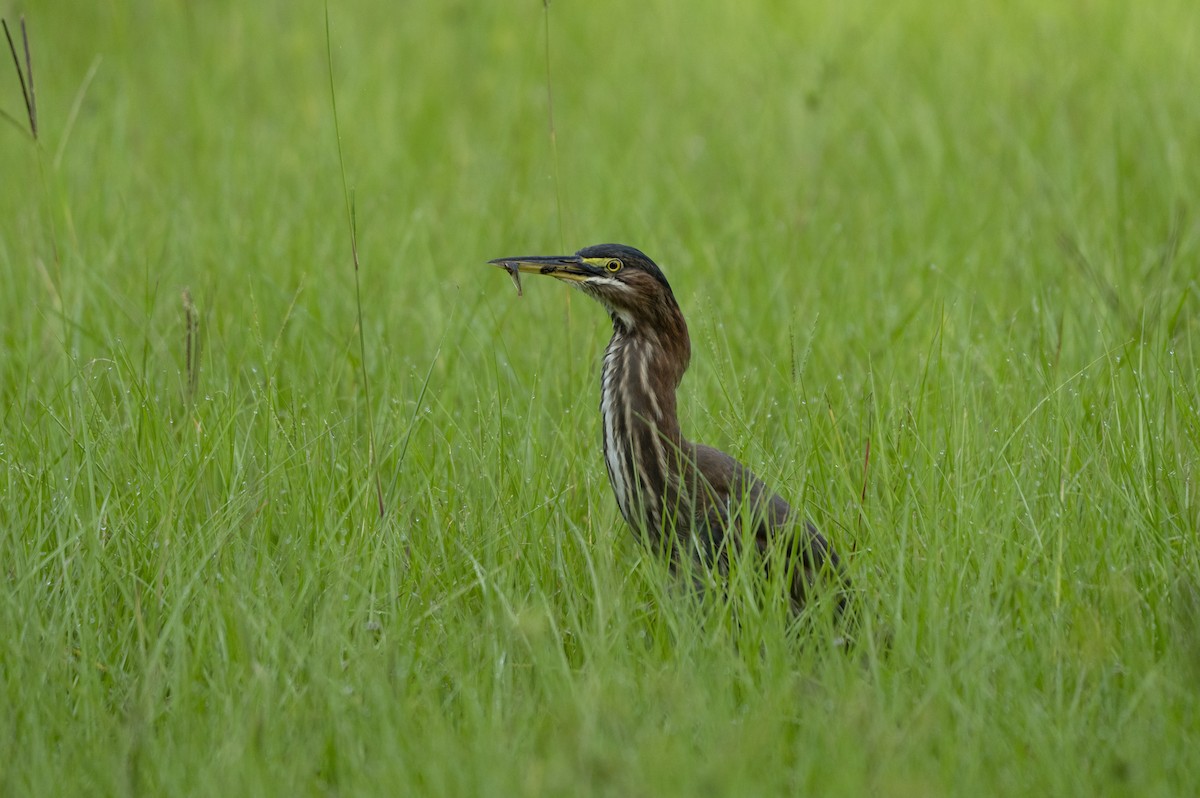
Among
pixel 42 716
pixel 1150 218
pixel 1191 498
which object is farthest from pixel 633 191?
pixel 42 716

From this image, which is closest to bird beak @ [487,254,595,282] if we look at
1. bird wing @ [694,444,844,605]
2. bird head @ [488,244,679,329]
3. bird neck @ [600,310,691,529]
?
bird head @ [488,244,679,329]

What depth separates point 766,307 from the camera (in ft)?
16.9

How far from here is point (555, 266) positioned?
3.88 metres

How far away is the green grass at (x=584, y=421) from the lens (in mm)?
2770

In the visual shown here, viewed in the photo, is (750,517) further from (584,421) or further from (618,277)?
(584,421)

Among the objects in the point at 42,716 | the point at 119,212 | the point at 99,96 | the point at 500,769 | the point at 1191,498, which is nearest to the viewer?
the point at 500,769

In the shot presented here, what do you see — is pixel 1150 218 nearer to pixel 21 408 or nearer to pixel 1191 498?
pixel 1191 498

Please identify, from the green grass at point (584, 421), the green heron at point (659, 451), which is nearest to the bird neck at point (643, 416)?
the green heron at point (659, 451)

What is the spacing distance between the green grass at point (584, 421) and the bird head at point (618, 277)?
28 centimetres

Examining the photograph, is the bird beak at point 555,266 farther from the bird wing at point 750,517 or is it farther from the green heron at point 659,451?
the bird wing at point 750,517

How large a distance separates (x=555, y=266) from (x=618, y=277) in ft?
0.58

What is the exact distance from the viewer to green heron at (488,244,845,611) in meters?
3.57

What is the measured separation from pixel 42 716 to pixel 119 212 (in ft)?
11.6

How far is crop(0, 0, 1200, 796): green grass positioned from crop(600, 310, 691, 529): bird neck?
14 centimetres
